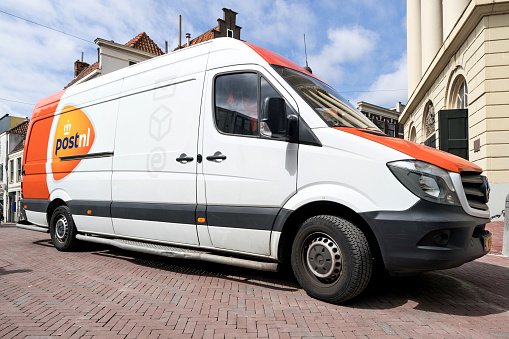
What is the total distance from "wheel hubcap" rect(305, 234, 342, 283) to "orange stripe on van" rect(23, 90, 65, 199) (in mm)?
5147

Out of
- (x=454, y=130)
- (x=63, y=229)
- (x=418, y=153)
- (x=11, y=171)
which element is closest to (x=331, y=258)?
(x=418, y=153)

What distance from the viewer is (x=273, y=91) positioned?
3930 mm

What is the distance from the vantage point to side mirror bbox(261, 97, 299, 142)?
361 centimetres

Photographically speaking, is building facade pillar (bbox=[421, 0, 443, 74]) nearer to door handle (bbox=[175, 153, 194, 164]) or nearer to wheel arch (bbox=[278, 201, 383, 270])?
door handle (bbox=[175, 153, 194, 164])

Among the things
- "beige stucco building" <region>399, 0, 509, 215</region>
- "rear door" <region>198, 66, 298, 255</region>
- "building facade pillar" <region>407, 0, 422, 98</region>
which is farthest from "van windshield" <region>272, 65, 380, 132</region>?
"building facade pillar" <region>407, 0, 422, 98</region>

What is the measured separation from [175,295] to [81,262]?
249cm

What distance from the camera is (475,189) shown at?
11.5 ft

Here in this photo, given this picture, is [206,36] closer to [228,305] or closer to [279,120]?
[279,120]

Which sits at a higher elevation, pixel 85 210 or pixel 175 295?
pixel 85 210

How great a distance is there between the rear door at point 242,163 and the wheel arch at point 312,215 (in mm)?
147

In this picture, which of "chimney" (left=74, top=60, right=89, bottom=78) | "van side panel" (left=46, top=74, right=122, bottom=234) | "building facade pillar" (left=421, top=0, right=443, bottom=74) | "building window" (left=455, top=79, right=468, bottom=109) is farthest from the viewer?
"chimney" (left=74, top=60, right=89, bottom=78)

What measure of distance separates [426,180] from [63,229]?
5.71 metres

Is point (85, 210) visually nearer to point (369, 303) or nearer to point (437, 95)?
point (369, 303)

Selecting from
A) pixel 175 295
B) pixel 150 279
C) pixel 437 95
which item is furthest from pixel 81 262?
Result: pixel 437 95
